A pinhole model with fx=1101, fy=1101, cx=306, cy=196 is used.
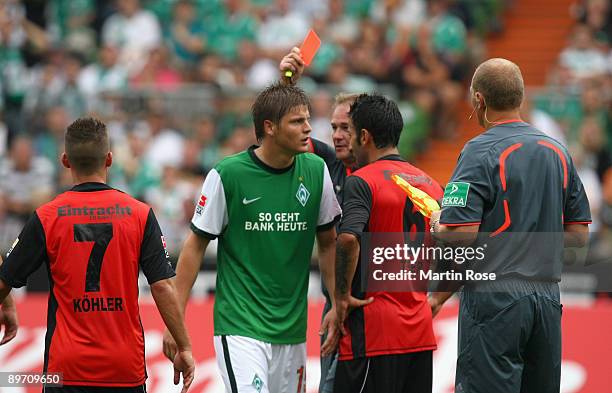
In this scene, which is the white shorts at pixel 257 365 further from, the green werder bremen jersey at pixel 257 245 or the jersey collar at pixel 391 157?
the jersey collar at pixel 391 157

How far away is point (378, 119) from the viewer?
676 cm

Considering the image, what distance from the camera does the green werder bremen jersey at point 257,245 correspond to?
6.55 meters

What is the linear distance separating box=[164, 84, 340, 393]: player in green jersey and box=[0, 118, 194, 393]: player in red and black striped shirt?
20.4 inches

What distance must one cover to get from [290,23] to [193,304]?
26.2 ft

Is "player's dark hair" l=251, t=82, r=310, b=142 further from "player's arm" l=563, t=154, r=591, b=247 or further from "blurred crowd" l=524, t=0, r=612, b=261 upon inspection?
"blurred crowd" l=524, t=0, r=612, b=261

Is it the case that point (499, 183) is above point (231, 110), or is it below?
below

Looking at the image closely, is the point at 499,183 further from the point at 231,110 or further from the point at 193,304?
the point at 231,110

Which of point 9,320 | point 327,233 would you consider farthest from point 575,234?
point 9,320

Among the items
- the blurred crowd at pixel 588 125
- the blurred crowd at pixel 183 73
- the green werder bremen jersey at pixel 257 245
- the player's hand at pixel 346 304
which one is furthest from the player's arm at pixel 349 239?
the blurred crowd at pixel 183 73

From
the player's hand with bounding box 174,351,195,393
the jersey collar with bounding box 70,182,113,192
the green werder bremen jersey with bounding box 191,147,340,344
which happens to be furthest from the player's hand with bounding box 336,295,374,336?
the jersey collar with bounding box 70,182,113,192

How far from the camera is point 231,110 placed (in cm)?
1444

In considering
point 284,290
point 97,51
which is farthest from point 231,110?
point 284,290

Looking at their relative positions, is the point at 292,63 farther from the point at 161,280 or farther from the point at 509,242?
the point at 509,242

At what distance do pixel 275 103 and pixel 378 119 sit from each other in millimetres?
643
